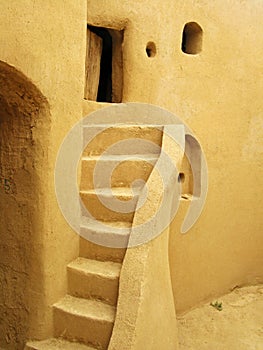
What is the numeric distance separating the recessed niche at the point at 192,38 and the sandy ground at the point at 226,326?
337 cm

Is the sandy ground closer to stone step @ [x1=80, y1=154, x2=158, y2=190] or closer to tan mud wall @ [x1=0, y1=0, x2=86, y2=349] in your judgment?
tan mud wall @ [x1=0, y1=0, x2=86, y2=349]

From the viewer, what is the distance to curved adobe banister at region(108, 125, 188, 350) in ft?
8.53

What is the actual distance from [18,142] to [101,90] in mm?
3759

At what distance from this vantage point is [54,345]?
111 inches

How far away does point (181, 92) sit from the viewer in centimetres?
463

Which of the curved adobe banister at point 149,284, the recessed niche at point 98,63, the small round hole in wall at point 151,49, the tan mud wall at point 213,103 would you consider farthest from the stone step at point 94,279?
the small round hole in wall at point 151,49

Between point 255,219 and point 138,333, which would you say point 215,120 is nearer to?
point 255,219

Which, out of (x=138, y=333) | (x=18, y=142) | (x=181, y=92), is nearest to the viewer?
(x=138, y=333)

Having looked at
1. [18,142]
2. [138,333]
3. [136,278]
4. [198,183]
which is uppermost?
[18,142]

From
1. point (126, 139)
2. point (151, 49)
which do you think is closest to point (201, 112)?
point (151, 49)

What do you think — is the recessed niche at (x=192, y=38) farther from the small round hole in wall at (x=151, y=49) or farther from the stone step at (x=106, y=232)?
the stone step at (x=106, y=232)

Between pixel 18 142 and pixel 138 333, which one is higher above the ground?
pixel 18 142

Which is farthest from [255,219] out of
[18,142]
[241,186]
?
[18,142]

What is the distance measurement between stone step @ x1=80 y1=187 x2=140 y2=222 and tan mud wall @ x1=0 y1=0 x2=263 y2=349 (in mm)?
326
